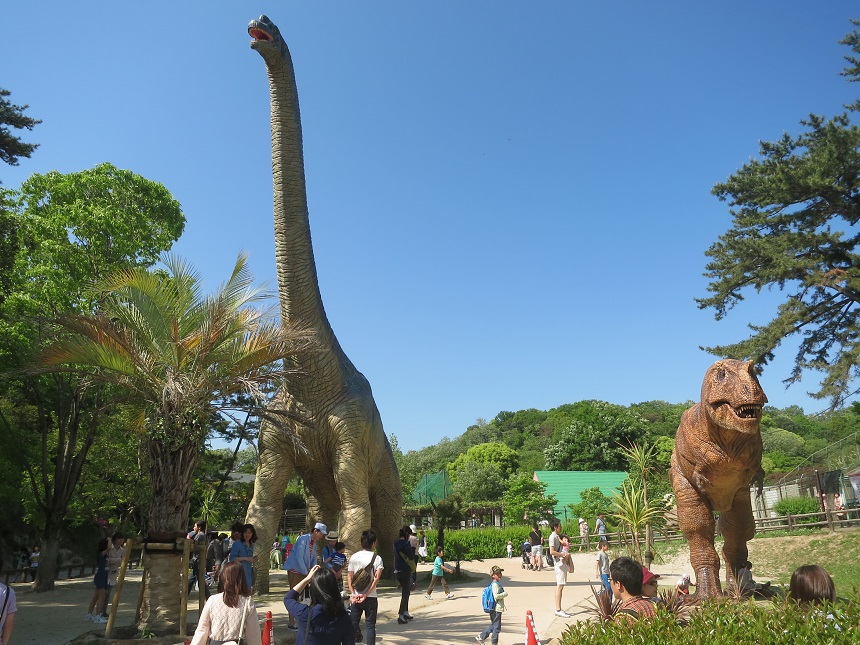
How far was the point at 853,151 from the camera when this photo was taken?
53.4ft

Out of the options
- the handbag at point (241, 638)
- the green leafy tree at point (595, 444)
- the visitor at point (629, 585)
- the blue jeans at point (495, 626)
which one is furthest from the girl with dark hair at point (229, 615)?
the green leafy tree at point (595, 444)

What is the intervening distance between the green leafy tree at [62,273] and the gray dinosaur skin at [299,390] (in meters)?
3.96

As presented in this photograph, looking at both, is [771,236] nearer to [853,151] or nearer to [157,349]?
[853,151]

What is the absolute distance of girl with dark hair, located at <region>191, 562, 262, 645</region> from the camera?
12.3ft

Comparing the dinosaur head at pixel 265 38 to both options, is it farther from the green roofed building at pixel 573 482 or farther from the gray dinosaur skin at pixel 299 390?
the green roofed building at pixel 573 482

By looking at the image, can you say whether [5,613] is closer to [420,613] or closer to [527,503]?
[420,613]

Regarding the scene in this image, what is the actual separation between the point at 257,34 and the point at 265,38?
129mm

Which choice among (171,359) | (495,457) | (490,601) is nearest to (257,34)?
(171,359)

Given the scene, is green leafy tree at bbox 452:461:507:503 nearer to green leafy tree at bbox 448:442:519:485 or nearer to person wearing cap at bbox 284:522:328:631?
green leafy tree at bbox 448:442:519:485

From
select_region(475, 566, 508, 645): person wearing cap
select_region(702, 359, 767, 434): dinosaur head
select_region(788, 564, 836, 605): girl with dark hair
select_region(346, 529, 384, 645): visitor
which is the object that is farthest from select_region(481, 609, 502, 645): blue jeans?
select_region(788, 564, 836, 605): girl with dark hair

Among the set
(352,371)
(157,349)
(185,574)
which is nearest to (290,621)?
(185,574)

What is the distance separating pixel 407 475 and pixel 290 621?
38911mm

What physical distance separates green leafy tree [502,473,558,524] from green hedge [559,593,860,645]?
26.0 metres

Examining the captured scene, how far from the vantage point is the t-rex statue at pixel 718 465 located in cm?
581
